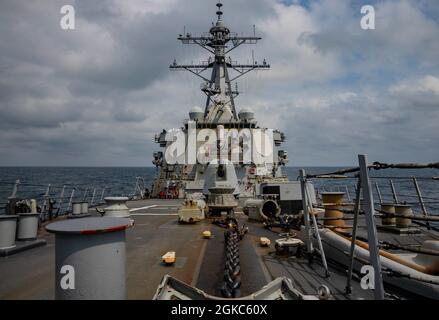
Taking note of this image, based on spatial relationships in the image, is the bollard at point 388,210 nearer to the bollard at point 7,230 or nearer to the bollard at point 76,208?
the bollard at point 7,230

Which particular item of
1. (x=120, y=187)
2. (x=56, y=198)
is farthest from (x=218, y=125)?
(x=120, y=187)

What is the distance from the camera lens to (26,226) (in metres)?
5.26

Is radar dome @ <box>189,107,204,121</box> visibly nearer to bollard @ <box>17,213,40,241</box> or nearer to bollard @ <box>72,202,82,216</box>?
bollard @ <box>72,202,82,216</box>

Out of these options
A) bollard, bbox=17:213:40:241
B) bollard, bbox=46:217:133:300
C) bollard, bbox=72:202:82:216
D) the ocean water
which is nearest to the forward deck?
Result: bollard, bbox=17:213:40:241

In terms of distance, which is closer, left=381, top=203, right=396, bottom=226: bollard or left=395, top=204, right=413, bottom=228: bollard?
left=395, top=204, right=413, bottom=228: bollard

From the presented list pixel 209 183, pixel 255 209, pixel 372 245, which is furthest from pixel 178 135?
pixel 372 245

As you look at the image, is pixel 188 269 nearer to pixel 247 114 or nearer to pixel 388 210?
pixel 388 210

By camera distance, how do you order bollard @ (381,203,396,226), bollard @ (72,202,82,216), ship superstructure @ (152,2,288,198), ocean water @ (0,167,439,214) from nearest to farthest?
bollard @ (381,203,396,226)
bollard @ (72,202,82,216)
ocean water @ (0,167,439,214)
ship superstructure @ (152,2,288,198)

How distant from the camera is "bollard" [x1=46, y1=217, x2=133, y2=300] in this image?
183 centimetres

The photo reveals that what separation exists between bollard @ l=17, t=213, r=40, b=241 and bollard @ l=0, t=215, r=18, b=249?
57 centimetres

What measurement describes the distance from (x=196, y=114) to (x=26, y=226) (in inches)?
579

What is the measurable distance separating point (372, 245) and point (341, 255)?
1.75 metres
